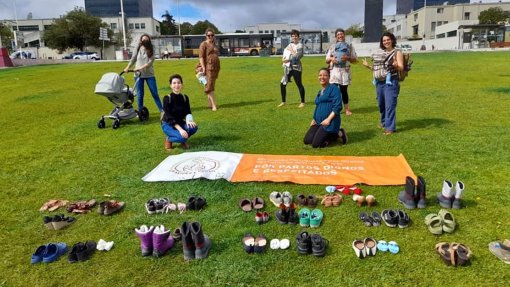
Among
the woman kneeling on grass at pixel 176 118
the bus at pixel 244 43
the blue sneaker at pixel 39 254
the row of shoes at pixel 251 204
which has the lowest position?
the blue sneaker at pixel 39 254

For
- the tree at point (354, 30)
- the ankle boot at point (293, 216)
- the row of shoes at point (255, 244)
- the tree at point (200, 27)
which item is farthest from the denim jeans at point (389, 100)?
the tree at point (200, 27)

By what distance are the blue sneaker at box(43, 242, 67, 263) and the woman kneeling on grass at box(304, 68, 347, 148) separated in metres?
4.11

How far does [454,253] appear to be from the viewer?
121 inches

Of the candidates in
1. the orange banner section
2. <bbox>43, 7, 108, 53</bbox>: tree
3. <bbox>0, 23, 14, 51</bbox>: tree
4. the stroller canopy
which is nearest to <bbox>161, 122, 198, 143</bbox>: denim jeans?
the orange banner section

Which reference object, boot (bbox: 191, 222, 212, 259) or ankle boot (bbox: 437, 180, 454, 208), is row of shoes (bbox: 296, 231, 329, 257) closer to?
boot (bbox: 191, 222, 212, 259)

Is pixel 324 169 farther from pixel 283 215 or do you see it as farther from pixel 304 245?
pixel 304 245

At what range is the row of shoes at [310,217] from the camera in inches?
148

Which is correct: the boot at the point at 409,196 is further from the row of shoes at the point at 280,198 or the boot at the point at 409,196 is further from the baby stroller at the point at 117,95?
the baby stroller at the point at 117,95

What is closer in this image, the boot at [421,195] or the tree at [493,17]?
the boot at [421,195]

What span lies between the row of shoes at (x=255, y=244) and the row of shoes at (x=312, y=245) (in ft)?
0.99

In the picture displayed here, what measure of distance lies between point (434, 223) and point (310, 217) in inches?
45.1

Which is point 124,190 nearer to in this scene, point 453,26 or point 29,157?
point 29,157

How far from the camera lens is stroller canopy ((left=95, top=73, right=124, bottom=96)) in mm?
7902

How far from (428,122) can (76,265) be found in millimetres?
7236
